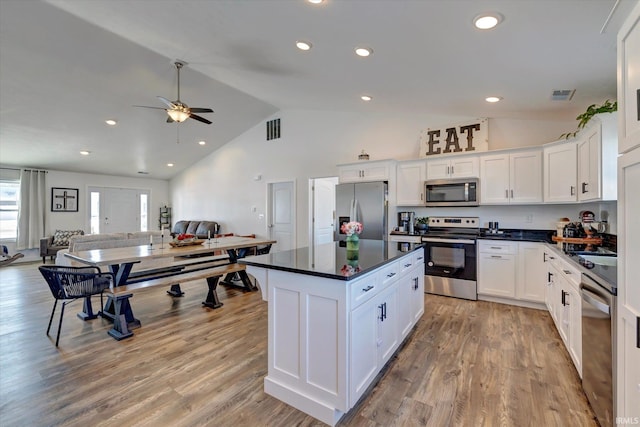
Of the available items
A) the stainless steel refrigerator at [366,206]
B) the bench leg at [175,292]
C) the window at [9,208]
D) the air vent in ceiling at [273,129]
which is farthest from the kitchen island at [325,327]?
the window at [9,208]

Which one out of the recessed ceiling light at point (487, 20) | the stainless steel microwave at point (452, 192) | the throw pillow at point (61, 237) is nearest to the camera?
the recessed ceiling light at point (487, 20)

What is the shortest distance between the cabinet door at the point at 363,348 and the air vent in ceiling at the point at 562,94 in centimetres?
288

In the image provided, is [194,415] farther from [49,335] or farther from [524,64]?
[524,64]

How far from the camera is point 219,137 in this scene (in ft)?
23.7

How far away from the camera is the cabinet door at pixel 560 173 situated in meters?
3.38

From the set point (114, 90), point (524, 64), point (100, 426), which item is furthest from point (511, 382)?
point (114, 90)

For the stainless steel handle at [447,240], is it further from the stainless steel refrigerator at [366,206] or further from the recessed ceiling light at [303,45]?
the recessed ceiling light at [303,45]

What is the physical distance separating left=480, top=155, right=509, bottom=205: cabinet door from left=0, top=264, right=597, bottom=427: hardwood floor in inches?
59.6

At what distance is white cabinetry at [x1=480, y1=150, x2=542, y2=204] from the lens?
3766mm

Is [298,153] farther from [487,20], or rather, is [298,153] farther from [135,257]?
[487,20]

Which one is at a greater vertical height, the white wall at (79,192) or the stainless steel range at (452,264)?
the white wall at (79,192)

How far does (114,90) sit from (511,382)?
615 cm

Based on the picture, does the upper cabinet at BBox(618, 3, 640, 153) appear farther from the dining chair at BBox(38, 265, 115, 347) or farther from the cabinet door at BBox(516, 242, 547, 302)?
the dining chair at BBox(38, 265, 115, 347)

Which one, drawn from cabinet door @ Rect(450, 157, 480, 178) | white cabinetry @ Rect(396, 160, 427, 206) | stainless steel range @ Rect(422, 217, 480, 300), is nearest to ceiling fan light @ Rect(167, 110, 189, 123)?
white cabinetry @ Rect(396, 160, 427, 206)
